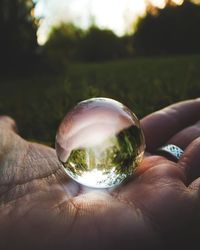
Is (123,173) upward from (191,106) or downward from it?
downward

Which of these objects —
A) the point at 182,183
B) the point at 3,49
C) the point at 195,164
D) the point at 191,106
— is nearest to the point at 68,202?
the point at 182,183

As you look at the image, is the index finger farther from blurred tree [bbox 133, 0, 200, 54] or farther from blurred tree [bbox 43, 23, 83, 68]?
blurred tree [bbox 43, 23, 83, 68]

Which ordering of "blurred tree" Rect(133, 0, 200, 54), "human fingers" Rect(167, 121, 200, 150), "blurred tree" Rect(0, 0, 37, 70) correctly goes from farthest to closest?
"blurred tree" Rect(133, 0, 200, 54)
"blurred tree" Rect(0, 0, 37, 70)
"human fingers" Rect(167, 121, 200, 150)

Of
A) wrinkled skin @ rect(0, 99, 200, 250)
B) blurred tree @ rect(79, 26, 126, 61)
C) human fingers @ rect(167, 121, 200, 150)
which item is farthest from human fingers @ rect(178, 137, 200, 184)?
blurred tree @ rect(79, 26, 126, 61)

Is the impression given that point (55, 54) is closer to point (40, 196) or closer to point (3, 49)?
point (3, 49)

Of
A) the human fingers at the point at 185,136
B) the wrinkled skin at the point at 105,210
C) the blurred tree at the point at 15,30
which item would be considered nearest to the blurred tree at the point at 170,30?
the blurred tree at the point at 15,30

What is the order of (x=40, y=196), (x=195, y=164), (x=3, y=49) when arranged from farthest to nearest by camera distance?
(x=3, y=49), (x=195, y=164), (x=40, y=196)

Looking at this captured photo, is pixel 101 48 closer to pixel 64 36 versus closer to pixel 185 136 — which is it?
pixel 64 36
